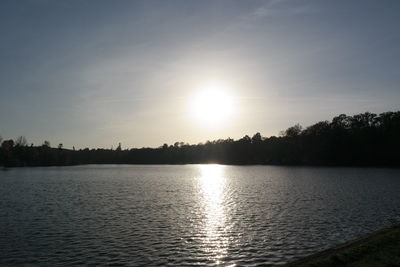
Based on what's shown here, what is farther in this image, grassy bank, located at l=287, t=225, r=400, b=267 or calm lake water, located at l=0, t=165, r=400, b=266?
calm lake water, located at l=0, t=165, r=400, b=266

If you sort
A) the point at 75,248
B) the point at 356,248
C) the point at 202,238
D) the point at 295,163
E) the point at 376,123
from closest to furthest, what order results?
the point at 356,248, the point at 75,248, the point at 202,238, the point at 376,123, the point at 295,163

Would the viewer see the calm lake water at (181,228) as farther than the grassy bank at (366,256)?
Yes

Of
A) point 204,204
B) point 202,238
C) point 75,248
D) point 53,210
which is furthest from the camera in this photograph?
point 204,204

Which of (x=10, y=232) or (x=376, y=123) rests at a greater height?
(x=376, y=123)

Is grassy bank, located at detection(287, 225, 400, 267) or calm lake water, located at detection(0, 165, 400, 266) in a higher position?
grassy bank, located at detection(287, 225, 400, 267)

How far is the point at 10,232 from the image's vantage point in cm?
2880

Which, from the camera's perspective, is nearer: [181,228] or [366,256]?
[366,256]

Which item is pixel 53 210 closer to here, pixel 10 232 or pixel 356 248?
pixel 10 232

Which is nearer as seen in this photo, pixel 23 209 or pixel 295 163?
pixel 23 209

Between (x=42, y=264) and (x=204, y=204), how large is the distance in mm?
28264

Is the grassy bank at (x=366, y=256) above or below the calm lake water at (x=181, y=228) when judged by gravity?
above

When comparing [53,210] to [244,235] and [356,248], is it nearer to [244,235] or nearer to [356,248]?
[244,235]

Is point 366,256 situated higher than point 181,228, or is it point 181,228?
point 366,256

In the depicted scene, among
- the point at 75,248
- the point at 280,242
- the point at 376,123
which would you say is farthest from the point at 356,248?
the point at 376,123
